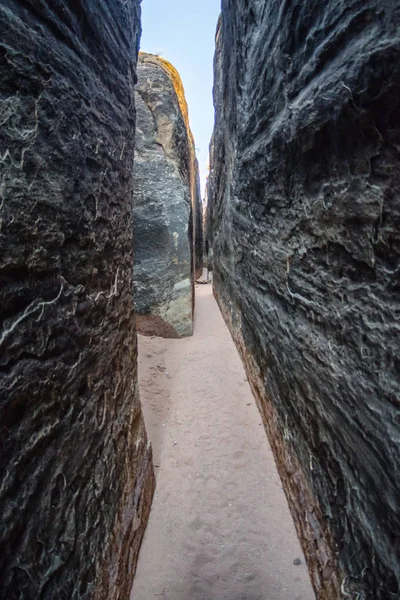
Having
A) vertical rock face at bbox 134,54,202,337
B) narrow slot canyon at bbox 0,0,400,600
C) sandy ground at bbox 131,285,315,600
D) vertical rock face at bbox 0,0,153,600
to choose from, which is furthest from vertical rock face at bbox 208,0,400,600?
vertical rock face at bbox 134,54,202,337

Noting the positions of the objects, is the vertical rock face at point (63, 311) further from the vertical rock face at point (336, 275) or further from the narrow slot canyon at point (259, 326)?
the vertical rock face at point (336, 275)

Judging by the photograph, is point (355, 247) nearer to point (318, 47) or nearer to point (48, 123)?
point (318, 47)

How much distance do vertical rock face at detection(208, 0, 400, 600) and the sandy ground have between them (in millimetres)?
198

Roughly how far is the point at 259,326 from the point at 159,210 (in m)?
3.35

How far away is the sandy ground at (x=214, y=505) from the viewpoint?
1960 mm

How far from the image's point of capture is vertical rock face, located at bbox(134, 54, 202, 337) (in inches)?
225

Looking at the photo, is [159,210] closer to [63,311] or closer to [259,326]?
[259,326]

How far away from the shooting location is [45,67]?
1.18 m

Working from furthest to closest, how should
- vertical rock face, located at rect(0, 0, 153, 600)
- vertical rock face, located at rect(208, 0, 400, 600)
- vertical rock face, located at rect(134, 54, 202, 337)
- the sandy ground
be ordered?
vertical rock face, located at rect(134, 54, 202, 337) → the sandy ground → vertical rock face, located at rect(208, 0, 400, 600) → vertical rock face, located at rect(0, 0, 153, 600)

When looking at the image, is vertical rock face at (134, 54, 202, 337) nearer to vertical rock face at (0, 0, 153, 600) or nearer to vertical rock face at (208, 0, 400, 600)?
vertical rock face at (208, 0, 400, 600)

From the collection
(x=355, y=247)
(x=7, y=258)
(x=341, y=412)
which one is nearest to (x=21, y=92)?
(x=7, y=258)

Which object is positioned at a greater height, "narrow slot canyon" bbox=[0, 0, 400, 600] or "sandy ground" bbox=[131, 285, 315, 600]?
Result: "narrow slot canyon" bbox=[0, 0, 400, 600]

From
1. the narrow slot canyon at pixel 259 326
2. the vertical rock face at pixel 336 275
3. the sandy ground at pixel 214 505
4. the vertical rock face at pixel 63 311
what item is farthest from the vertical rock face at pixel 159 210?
the vertical rock face at pixel 63 311

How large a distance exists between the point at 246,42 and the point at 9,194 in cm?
359
